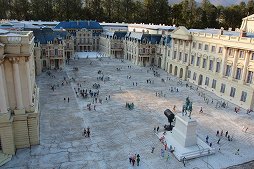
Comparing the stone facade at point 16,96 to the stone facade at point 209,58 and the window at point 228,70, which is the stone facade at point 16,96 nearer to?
the stone facade at point 209,58

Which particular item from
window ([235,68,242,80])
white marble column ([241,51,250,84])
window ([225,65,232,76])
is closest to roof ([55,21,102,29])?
window ([225,65,232,76])

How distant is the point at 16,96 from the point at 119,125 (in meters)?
16.0

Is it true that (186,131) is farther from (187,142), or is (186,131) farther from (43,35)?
(43,35)

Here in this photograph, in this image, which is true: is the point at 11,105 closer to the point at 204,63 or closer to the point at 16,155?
the point at 16,155

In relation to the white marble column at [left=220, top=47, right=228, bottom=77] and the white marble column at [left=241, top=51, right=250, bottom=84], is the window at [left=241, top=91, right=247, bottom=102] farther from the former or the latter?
the white marble column at [left=220, top=47, right=228, bottom=77]

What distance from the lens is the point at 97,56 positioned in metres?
95.0

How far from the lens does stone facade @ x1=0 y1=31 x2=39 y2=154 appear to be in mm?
28406

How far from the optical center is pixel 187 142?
32.4 meters

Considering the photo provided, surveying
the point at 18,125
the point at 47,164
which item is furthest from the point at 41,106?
the point at 47,164

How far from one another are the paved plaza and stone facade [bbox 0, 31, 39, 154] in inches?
83.7

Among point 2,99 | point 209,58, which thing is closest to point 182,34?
point 209,58

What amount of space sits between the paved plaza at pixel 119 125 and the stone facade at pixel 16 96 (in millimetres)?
2126

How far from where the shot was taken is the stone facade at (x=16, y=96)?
28406 mm

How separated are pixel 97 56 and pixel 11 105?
6620cm
